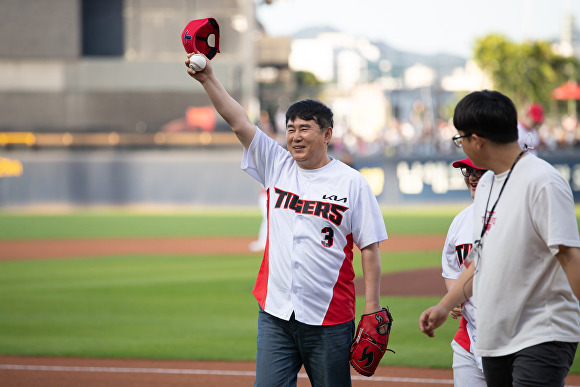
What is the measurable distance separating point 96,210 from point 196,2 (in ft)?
51.9

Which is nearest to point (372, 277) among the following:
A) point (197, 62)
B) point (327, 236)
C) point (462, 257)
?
point (327, 236)

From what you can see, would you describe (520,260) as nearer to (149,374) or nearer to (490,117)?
(490,117)

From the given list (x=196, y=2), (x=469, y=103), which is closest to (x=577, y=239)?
(x=469, y=103)

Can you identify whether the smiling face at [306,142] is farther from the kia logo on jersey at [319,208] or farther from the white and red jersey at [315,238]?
the kia logo on jersey at [319,208]

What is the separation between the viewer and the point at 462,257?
4.29 metres

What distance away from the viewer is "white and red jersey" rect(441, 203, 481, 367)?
4.16m

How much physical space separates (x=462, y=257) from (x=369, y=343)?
75 cm

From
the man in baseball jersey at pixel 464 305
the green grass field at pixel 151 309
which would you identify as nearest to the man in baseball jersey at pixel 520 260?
the man in baseball jersey at pixel 464 305

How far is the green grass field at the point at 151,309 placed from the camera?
26.7ft

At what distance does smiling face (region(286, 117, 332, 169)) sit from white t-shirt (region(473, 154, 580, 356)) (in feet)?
4.05

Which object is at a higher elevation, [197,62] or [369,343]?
[197,62]

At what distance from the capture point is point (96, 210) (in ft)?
108

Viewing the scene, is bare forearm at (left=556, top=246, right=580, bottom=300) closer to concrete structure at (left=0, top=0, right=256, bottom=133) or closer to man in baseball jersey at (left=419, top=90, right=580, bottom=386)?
man in baseball jersey at (left=419, top=90, right=580, bottom=386)

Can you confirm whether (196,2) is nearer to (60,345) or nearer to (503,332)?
(60,345)
